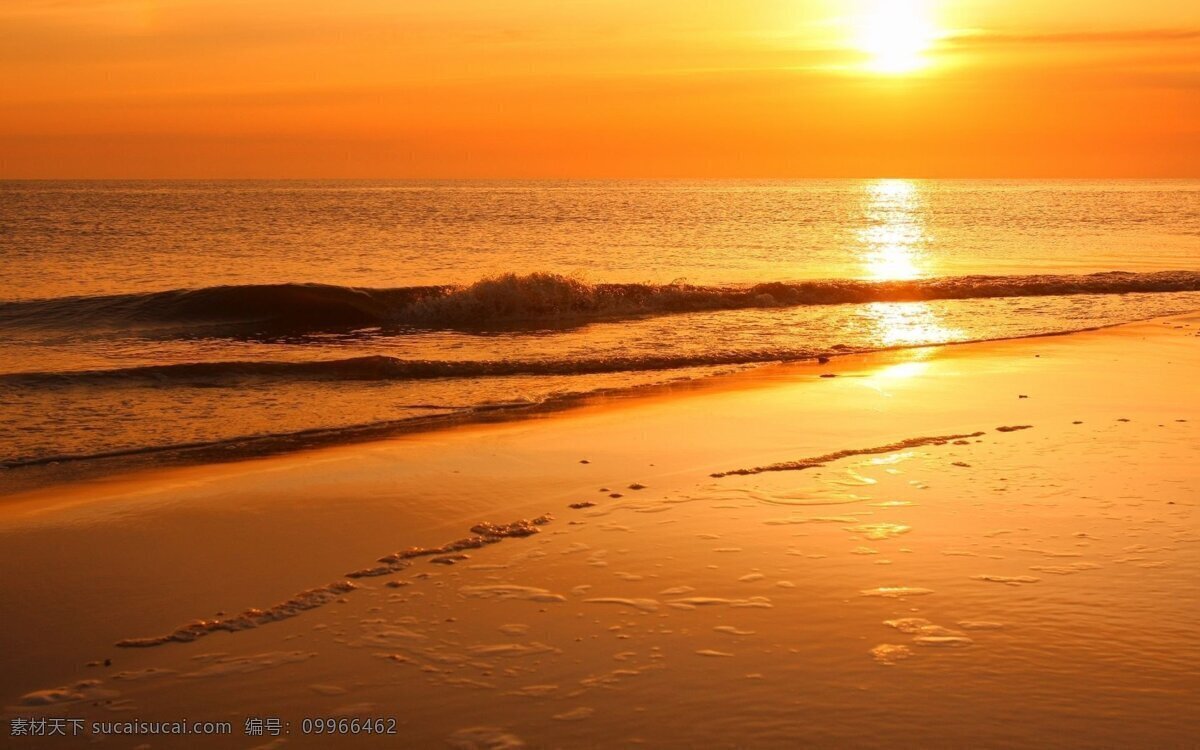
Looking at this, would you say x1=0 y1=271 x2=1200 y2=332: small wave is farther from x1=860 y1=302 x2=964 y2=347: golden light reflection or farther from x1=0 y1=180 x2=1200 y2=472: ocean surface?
x1=860 y1=302 x2=964 y2=347: golden light reflection

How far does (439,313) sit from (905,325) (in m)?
9.31

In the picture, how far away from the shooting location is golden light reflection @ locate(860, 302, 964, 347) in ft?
57.8

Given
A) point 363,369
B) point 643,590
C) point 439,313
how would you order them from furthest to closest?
1. point 439,313
2. point 363,369
3. point 643,590

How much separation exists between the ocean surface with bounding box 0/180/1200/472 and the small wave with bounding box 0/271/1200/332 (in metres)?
0.07

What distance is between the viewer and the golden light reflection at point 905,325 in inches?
693

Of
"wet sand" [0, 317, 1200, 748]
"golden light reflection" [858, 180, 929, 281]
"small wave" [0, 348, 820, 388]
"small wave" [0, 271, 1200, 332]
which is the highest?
"golden light reflection" [858, 180, 929, 281]

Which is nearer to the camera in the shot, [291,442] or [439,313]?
[291,442]

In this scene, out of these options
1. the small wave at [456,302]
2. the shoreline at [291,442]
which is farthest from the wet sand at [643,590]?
the small wave at [456,302]

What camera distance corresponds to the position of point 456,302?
2234 cm

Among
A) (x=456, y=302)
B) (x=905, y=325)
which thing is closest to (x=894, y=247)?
(x=905, y=325)

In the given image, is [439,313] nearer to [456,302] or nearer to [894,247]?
[456,302]

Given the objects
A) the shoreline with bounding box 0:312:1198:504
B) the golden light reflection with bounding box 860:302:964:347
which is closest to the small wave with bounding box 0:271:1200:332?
the golden light reflection with bounding box 860:302:964:347

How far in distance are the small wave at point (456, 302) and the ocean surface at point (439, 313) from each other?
0.22ft

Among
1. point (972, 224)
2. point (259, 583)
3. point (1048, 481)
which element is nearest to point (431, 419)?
point (259, 583)
